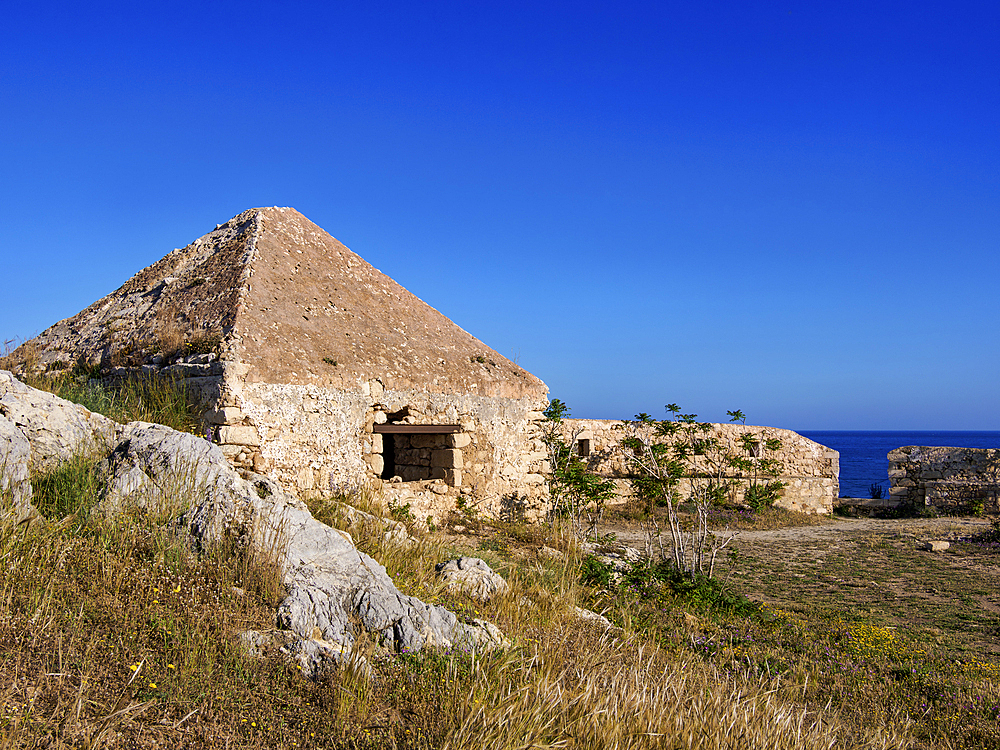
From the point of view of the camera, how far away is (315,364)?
26.0 feet

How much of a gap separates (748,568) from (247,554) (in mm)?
7851

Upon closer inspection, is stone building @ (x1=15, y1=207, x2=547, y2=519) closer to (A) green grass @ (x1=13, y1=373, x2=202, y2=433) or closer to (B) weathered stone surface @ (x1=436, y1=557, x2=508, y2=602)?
(A) green grass @ (x1=13, y1=373, x2=202, y2=433)

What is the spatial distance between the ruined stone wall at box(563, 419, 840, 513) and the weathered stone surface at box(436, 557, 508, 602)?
8994 millimetres

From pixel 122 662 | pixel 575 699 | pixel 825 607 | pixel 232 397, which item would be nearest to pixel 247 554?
pixel 122 662

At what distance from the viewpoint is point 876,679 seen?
190 inches

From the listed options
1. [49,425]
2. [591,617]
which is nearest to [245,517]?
[49,425]

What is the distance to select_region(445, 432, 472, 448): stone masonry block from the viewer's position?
9305 mm

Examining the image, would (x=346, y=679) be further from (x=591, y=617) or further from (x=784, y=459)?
(x=784, y=459)

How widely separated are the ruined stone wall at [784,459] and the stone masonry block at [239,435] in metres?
8.12

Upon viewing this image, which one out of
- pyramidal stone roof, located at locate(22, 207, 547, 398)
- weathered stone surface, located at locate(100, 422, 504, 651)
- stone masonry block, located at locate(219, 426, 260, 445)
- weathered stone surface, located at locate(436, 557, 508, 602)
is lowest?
weathered stone surface, located at locate(436, 557, 508, 602)

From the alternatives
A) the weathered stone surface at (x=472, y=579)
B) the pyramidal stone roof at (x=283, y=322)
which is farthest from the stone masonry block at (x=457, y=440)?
the weathered stone surface at (x=472, y=579)

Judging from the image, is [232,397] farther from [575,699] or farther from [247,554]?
[575,699]

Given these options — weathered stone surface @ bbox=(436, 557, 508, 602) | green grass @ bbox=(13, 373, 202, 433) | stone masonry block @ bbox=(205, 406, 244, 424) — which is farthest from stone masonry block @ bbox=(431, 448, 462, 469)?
weathered stone surface @ bbox=(436, 557, 508, 602)

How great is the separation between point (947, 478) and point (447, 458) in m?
13.4
